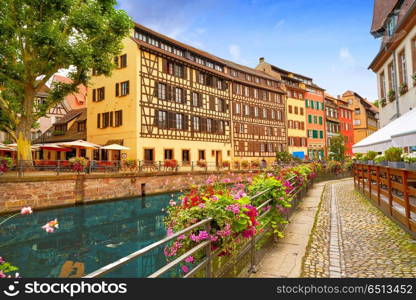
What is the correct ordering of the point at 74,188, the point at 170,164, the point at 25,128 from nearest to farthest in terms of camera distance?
the point at 74,188 → the point at 25,128 → the point at 170,164

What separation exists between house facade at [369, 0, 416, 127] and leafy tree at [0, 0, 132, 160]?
14106 millimetres

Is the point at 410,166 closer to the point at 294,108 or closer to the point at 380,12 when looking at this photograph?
the point at 380,12

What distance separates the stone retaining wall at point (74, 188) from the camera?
520 inches

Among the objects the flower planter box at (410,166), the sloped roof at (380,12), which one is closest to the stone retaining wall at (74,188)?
the flower planter box at (410,166)

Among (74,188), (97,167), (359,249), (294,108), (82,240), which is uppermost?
(294,108)

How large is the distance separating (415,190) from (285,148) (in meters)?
35.3

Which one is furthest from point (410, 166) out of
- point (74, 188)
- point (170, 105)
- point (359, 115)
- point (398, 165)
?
point (359, 115)

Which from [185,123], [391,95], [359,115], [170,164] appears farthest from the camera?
[359,115]

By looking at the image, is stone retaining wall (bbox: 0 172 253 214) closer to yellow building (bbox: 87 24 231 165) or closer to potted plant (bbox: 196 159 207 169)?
yellow building (bbox: 87 24 231 165)

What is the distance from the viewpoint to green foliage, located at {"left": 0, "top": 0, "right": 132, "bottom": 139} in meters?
14.2

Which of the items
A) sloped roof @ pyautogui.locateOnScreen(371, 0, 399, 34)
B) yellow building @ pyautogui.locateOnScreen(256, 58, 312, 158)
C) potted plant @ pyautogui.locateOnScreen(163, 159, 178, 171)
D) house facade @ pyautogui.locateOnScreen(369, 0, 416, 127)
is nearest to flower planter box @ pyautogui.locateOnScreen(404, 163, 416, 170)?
house facade @ pyautogui.locateOnScreen(369, 0, 416, 127)

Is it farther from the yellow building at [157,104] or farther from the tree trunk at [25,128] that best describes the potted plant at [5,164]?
the yellow building at [157,104]

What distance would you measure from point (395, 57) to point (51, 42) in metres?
17.1

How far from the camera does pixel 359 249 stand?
4734 mm
